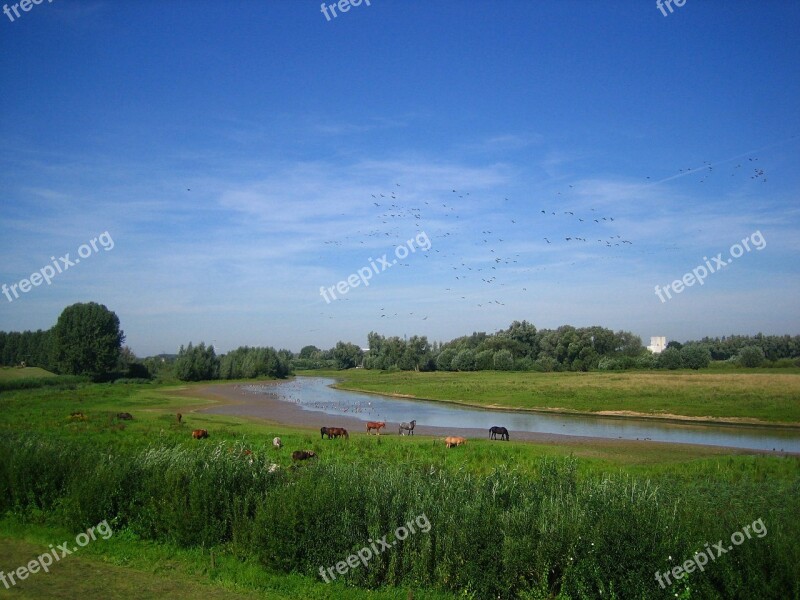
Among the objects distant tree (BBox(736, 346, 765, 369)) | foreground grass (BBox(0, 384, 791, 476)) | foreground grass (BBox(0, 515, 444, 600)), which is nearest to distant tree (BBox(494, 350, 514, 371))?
distant tree (BBox(736, 346, 765, 369))

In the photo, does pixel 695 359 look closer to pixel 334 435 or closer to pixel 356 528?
pixel 334 435

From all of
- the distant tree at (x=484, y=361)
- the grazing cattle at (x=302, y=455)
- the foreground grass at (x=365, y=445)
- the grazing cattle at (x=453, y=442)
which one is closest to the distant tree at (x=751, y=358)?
the distant tree at (x=484, y=361)

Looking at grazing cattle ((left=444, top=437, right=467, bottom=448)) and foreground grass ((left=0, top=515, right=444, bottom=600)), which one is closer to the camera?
foreground grass ((left=0, top=515, right=444, bottom=600))

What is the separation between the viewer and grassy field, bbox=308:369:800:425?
5056 cm

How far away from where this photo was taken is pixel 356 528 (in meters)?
11.9

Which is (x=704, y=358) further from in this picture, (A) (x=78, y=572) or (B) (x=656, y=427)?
(A) (x=78, y=572)

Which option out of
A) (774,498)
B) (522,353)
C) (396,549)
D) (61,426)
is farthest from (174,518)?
(522,353)

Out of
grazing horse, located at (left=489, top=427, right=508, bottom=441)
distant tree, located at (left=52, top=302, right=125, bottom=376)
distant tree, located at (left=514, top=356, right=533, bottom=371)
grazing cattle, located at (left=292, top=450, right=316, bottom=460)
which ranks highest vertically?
distant tree, located at (left=52, top=302, right=125, bottom=376)

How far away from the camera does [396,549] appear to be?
456 inches

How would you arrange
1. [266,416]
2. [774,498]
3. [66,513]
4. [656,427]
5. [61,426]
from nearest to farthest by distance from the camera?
[66,513]
[774,498]
[61,426]
[656,427]
[266,416]

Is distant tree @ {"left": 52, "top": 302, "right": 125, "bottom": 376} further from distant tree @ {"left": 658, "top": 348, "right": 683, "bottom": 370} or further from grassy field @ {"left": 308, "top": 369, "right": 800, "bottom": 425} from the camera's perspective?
distant tree @ {"left": 658, "top": 348, "right": 683, "bottom": 370}

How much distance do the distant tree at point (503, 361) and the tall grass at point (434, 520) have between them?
101836mm

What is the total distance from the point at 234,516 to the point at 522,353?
11992cm

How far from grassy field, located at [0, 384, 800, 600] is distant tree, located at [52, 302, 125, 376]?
78169 millimetres
